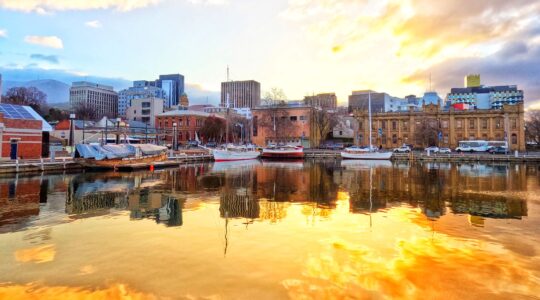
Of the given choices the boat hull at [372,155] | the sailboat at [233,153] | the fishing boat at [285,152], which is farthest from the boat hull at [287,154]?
the boat hull at [372,155]

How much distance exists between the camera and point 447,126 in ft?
263

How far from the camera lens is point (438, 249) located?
9.19m

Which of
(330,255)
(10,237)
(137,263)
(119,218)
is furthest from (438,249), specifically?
(10,237)

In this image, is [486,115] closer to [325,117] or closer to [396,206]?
[325,117]

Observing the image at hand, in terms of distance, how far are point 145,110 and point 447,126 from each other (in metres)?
91.6

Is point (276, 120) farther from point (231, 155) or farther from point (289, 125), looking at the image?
point (231, 155)

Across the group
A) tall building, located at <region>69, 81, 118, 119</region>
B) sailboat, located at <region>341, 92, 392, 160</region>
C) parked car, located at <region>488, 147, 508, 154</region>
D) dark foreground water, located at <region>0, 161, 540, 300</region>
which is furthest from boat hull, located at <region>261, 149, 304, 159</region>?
tall building, located at <region>69, 81, 118, 119</region>

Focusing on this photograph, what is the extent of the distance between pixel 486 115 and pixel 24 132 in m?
84.4

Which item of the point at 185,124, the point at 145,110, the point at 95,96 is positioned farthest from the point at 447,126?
the point at 95,96

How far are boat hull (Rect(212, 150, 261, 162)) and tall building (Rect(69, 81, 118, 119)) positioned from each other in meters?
126

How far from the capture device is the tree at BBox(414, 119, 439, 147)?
78062 mm

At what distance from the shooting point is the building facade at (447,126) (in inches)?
2940

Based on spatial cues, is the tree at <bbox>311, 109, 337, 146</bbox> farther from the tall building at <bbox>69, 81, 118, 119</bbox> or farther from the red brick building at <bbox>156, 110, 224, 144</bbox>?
the tall building at <bbox>69, 81, 118, 119</bbox>

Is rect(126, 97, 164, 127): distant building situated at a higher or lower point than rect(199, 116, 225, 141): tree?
higher
